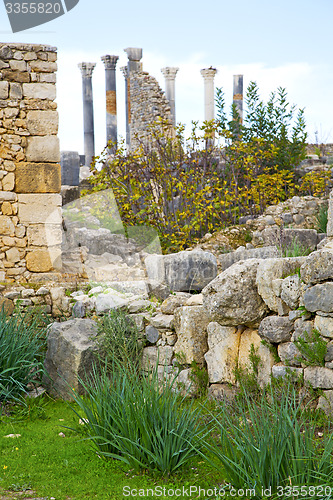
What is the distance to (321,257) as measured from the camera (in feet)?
15.1

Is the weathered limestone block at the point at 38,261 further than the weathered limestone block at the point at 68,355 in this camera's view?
Yes

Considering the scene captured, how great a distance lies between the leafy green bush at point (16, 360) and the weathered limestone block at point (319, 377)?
262 cm

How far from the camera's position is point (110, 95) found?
69.7 feet

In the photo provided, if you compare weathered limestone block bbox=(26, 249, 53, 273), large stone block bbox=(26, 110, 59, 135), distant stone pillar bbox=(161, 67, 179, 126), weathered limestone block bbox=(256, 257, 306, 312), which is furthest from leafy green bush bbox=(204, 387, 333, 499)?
distant stone pillar bbox=(161, 67, 179, 126)

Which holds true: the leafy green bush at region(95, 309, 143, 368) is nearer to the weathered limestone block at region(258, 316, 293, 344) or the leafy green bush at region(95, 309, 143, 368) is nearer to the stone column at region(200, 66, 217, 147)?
the weathered limestone block at region(258, 316, 293, 344)

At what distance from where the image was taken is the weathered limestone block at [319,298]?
4.56 meters

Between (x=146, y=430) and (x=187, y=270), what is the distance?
3.61m

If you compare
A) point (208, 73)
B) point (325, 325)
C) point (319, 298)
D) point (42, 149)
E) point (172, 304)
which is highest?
point (208, 73)

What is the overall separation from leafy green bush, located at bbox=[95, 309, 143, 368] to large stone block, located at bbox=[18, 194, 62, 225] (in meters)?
2.27

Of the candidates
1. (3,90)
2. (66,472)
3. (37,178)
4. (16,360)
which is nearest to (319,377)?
(66,472)

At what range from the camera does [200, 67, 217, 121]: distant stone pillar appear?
20453 mm

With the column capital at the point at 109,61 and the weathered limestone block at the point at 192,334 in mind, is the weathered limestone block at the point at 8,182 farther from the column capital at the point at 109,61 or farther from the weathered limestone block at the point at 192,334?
the column capital at the point at 109,61

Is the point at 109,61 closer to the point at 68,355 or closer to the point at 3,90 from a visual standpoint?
the point at 3,90

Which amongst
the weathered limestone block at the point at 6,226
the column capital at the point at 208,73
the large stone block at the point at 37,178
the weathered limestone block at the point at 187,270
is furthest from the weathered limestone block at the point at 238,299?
the column capital at the point at 208,73
